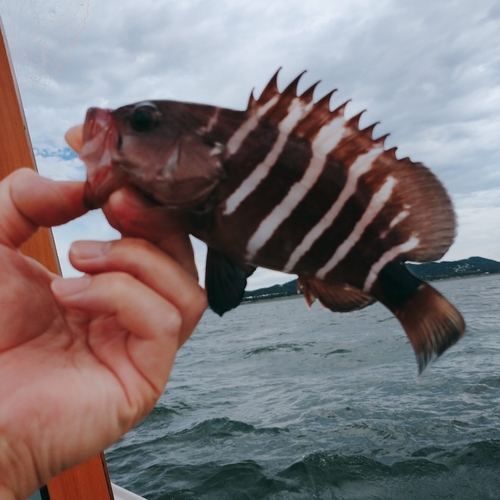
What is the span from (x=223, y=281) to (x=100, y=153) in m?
0.31

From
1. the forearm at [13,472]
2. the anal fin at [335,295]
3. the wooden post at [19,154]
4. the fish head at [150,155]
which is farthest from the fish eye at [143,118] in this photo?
the wooden post at [19,154]

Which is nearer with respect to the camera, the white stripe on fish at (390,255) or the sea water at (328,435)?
the white stripe on fish at (390,255)

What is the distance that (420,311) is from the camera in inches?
30.1

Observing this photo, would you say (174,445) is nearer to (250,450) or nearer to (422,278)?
(250,450)

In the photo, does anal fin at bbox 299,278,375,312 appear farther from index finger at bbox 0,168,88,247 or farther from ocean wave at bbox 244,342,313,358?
ocean wave at bbox 244,342,313,358

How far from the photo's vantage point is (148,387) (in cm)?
84

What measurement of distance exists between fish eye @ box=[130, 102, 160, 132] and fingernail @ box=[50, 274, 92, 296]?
280 mm

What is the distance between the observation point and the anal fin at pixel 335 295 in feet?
2.62

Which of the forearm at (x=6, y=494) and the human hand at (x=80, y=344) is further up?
the human hand at (x=80, y=344)

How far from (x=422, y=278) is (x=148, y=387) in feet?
1.84

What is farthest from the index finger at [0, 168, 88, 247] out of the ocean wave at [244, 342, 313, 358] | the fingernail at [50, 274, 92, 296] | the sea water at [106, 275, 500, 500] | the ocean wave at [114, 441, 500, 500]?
the ocean wave at [244, 342, 313, 358]

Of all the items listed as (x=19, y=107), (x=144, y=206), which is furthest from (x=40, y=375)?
(x=19, y=107)

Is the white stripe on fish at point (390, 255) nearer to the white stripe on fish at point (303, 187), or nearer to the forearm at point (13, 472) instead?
the white stripe on fish at point (303, 187)

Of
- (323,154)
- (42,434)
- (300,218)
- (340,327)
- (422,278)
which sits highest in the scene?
(323,154)
